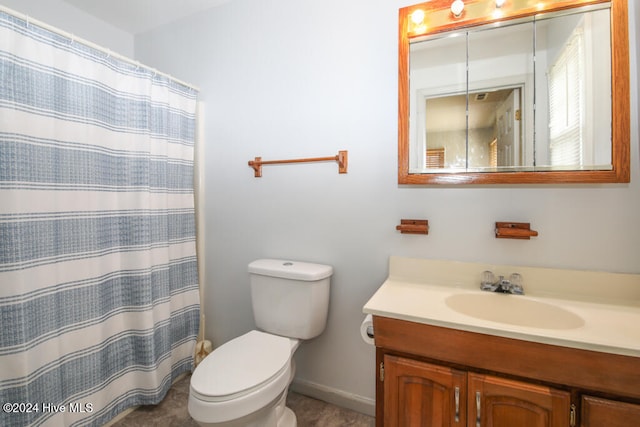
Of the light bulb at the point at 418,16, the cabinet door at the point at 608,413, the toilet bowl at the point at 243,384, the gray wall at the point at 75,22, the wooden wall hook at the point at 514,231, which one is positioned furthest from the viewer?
the gray wall at the point at 75,22

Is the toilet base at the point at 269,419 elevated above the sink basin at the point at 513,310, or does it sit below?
below

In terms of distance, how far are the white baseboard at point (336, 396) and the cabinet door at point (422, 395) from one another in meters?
0.54

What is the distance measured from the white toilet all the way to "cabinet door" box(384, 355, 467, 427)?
474 millimetres

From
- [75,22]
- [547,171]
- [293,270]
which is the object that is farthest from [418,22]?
[75,22]

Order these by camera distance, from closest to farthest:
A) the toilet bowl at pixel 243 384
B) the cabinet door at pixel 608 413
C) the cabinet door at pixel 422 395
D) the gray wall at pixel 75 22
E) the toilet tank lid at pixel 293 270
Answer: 1. the cabinet door at pixel 608 413
2. the cabinet door at pixel 422 395
3. the toilet bowl at pixel 243 384
4. the toilet tank lid at pixel 293 270
5. the gray wall at pixel 75 22

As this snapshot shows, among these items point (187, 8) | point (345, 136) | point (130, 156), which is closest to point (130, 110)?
point (130, 156)

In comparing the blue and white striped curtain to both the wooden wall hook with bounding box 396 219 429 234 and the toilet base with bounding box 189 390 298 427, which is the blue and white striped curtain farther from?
the wooden wall hook with bounding box 396 219 429 234

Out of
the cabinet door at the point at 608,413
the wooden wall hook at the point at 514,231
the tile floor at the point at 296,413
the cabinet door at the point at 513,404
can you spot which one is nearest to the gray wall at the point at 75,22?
the tile floor at the point at 296,413

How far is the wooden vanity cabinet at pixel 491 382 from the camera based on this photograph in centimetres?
87

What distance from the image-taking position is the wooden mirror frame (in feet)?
3.79

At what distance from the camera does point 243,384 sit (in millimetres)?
1176

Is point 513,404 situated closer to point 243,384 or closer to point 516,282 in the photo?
point 516,282

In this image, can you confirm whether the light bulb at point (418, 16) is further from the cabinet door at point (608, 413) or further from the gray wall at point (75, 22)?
the gray wall at point (75, 22)

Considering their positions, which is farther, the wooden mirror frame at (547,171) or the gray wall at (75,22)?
the gray wall at (75,22)
